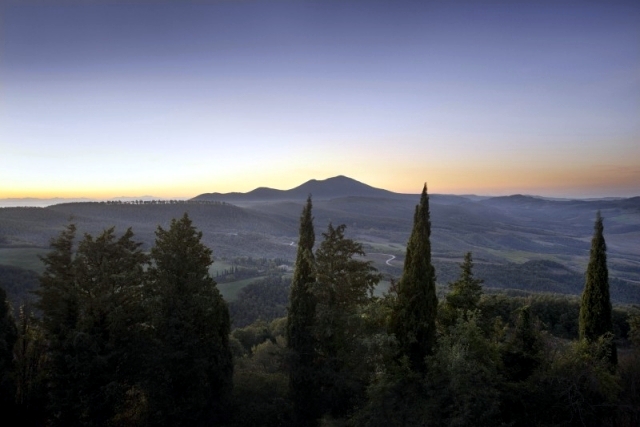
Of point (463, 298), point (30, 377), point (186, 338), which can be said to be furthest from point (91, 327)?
point (463, 298)

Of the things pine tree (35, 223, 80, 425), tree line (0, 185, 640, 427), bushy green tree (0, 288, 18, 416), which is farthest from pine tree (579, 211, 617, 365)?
bushy green tree (0, 288, 18, 416)

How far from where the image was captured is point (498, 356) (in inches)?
534

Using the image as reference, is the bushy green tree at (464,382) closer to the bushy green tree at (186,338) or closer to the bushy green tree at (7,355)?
the bushy green tree at (186,338)

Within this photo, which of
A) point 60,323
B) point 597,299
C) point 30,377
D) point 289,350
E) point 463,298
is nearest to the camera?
point 60,323

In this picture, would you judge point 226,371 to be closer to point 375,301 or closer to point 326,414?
point 326,414

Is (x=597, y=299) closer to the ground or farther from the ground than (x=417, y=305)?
closer to the ground

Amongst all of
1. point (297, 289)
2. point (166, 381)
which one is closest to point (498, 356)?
point (297, 289)

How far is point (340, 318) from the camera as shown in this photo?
15.2 m

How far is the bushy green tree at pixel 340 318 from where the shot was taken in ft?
49.8

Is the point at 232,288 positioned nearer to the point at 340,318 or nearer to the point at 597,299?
the point at 340,318

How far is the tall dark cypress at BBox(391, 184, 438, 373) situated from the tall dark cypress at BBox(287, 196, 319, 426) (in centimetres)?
394

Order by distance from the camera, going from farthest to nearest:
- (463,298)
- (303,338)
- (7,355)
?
(303,338)
(463,298)
(7,355)

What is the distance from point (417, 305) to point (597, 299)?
1058 centimetres

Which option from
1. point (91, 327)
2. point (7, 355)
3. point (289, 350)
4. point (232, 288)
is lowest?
point (232, 288)
